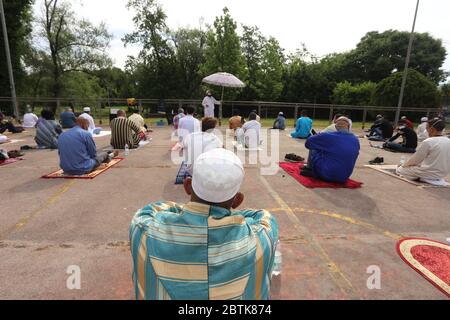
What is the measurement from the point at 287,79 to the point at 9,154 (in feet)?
110

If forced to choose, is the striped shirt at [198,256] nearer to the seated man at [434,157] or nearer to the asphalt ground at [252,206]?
the asphalt ground at [252,206]

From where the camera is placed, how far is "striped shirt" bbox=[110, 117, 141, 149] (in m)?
9.20

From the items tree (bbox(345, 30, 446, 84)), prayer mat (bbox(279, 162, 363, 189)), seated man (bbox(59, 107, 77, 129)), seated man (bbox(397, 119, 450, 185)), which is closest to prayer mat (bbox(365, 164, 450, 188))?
seated man (bbox(397, 119, 450, 185))

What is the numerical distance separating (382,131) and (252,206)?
10987 mm

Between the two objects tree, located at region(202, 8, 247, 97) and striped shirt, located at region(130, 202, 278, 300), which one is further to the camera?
tree, located at region(202, 8, 247, 97)

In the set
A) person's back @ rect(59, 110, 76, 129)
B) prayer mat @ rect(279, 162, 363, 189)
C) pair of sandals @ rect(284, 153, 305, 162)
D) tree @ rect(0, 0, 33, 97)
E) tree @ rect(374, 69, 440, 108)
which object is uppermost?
tree @ rect(0, 0, 33, 97)

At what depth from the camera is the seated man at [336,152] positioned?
5844 millimetres

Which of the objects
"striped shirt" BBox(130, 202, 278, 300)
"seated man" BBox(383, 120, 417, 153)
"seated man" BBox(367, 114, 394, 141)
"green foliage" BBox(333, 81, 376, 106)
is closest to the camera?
"striped shirt" BBox(130, 202, 278, 300)

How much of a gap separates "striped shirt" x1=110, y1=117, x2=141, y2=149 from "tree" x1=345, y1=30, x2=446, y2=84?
34.2 m

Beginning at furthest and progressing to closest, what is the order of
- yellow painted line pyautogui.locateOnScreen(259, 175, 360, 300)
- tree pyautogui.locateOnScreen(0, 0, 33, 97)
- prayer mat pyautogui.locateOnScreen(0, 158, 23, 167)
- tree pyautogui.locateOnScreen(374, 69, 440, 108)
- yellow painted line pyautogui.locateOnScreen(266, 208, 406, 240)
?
tree pyautogui.locateOnScreen(374, 69, 440, 108) → tree pyautogui.locateOnScreen(0, 0, 33, 97) → prayer mat pyautogui.locateOnScreen(0, 158, 23, 167) → yellow painted line pyautogui.locateOnScreen(266, 208, 406, 240) → yellow painted line pyautogui.locateOnScreen(259, 175, 360, 300)

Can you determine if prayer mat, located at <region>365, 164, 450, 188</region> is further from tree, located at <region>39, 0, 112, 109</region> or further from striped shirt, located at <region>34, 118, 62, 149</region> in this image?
tree, located at <region>39, 0, 112, 109</region>

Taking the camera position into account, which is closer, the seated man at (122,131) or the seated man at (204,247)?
the seated man at (204,247)

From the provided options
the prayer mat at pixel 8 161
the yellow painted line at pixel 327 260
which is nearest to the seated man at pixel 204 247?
the yellow painted line at pixel 327 260

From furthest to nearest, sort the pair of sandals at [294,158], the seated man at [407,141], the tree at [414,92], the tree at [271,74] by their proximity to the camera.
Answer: the tree at [271,74]
the tree at [414,92]
the seated man at [407,141]
the pair of sandals at [294,158]
